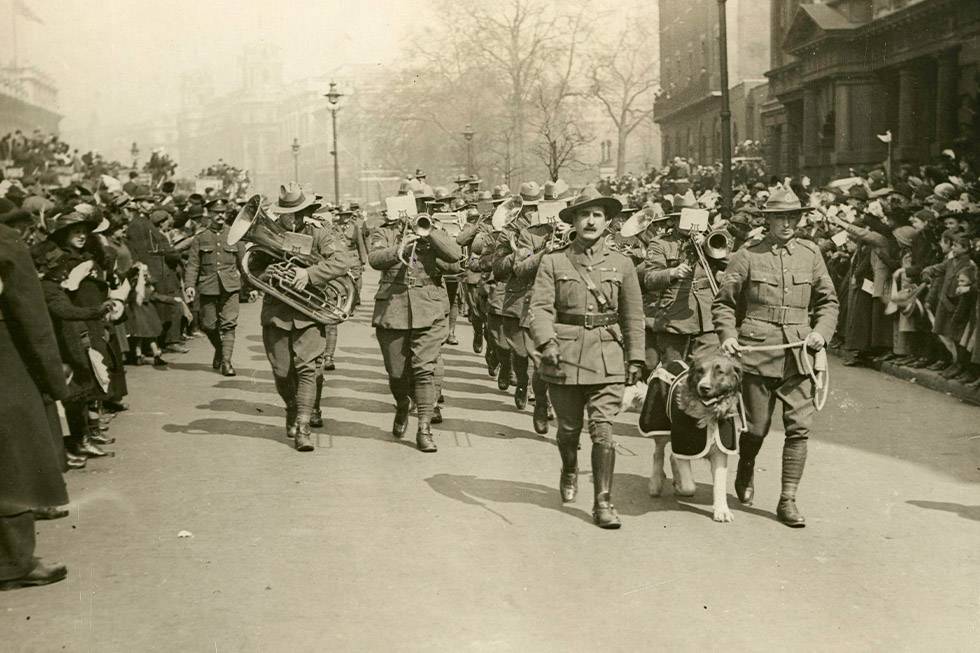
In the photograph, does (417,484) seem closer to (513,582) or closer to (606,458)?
(606,458)

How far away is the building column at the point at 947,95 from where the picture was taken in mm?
26992

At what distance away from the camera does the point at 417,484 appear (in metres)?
8.62

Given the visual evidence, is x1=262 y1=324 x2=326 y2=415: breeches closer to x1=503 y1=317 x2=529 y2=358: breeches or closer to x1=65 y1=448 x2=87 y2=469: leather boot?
x1=65 y1=448 x2=87 y2=469: leather boot

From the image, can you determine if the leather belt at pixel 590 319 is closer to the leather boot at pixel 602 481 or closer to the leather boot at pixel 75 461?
the leather boot at pixel 602 481

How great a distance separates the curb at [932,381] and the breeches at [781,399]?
514 cm

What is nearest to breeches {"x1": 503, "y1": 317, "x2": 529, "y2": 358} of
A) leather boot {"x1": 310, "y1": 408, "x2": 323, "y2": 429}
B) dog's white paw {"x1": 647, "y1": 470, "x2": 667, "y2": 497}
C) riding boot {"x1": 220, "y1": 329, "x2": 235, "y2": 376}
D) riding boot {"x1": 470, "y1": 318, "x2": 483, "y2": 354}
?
leather boot {"x1": 310, "y1": 408, "x2": 323, "y2": 429}

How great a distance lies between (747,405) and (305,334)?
13.4ft

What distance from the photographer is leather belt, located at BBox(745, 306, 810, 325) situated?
768cm

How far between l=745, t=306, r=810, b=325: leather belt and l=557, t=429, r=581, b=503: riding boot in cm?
142

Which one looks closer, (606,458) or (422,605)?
(422,605)

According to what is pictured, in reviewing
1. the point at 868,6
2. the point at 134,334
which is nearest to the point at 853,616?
the point at 134,334

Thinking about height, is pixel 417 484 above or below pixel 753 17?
below

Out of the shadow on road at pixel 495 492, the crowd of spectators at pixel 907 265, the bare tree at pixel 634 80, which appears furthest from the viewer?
the bare tree at pixel 634 80

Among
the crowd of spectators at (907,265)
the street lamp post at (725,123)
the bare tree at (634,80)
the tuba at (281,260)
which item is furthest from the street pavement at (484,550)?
the bare tree at (634,80)
